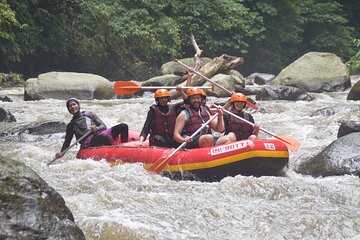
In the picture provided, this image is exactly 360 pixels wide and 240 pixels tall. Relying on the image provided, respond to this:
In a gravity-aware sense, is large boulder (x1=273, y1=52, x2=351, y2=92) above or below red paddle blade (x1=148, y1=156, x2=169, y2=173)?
below

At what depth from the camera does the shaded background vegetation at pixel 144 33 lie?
1584 centimetres

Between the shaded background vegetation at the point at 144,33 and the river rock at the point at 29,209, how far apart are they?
1039 centimetres

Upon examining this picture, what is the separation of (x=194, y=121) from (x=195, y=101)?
229 millimetres

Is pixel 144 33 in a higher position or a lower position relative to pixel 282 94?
higher

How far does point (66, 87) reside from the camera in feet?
40.1

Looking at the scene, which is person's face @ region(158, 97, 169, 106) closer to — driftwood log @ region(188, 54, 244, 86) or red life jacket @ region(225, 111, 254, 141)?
red life jacket @ region(225, 111, 254, 141)

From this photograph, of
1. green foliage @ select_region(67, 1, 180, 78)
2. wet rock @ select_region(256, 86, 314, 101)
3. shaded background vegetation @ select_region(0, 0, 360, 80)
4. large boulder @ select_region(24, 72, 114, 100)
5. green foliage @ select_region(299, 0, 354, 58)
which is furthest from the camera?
green foliage @ select_region(299, 0, 354, 58)

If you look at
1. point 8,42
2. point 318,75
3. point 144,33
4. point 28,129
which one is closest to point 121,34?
point 144,33

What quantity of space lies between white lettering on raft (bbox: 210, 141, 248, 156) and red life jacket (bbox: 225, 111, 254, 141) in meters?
0.76

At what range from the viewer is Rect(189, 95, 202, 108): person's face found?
5844mm

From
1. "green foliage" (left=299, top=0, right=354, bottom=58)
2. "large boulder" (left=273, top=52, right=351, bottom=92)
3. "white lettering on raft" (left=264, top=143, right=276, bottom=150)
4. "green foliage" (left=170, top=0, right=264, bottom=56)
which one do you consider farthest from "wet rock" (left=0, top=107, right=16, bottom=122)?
"green foliage" (left=299, top=0, right=354, bottom=58)

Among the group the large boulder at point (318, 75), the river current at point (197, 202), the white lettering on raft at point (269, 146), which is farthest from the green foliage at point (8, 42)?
the white lettering on raft at point (269, 146)

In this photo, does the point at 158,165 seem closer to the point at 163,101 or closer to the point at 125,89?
the point at 163,101

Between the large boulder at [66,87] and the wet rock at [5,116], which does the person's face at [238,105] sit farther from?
the large boulder at [66,87]
